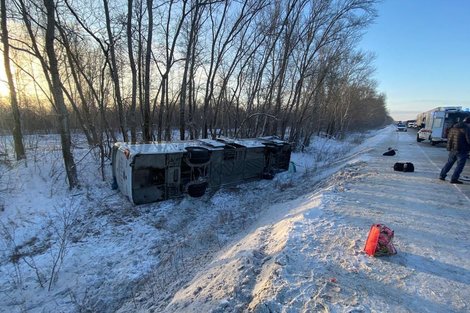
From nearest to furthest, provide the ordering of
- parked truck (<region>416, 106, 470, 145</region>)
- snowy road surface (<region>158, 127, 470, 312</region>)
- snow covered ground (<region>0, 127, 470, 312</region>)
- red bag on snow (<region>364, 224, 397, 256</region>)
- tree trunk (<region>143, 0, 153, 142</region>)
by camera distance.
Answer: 1. snowy road surface (<region>158, 127, 470, 312</region>)
2. snow covered ground (<region>0, 127, 470, 312</region>)
3. red bag on snow (<region>364, 224, 397, 256</region>)
4. tree trunk (<region>143, 0, 153, 142</region>)
5. parked truck (<region>416, 106, 470, 145</region>)

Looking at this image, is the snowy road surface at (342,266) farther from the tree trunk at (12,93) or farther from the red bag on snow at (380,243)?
the tree trunk at (12,93)

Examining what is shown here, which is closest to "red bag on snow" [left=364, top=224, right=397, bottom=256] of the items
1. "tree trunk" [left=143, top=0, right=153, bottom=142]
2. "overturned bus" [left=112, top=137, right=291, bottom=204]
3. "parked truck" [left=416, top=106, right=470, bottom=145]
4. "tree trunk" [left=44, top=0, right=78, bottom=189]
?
"overturned bus" [left=112, top=137, right=291, bottom=204]

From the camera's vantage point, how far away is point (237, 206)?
8664mm

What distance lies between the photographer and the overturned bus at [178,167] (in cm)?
713

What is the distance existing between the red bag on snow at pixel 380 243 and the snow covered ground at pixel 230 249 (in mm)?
114

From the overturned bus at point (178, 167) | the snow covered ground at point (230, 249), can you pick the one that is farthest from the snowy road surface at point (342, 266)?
the overturned bus at point (178, 167)

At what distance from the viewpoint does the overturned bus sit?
7.13m

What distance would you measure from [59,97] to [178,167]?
4135 millimetres

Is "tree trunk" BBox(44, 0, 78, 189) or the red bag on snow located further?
"tree trunk" BBox(44, 0, 78, 189)

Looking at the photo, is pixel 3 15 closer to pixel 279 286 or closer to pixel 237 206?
pixel 237 206

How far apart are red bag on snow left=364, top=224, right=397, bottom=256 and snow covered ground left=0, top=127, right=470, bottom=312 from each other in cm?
11

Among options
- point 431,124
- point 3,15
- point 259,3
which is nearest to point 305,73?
point 259,3

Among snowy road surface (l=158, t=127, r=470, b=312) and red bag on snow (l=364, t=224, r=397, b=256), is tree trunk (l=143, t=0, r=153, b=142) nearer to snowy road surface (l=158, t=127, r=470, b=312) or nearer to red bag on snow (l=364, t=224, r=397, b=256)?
snowy road surface (l=158, t=127, r=470, b=312)

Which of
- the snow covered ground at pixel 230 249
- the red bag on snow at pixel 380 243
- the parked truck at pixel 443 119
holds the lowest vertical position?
the snow covered ground at pixel 230 249
